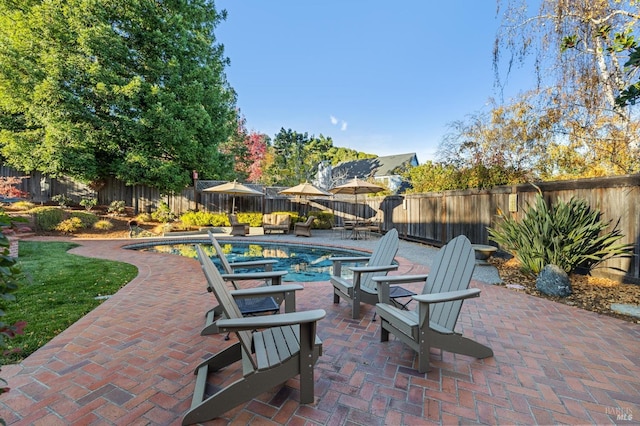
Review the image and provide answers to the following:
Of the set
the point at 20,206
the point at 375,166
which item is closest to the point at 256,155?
the point at 20,206

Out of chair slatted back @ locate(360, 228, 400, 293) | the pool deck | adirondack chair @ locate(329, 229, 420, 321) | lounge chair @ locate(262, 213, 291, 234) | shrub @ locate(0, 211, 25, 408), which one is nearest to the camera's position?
shrub @ locate(0, 211, 25, 408)

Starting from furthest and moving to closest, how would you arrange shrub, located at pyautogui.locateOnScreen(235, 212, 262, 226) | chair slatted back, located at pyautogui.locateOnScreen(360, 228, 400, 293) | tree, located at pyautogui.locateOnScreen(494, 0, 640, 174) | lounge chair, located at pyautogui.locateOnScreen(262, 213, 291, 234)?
shrub, located at pyautogui.locateOnScreen(235, 212, 262, 226) → lounge chair, located at pyautogui.locateOnScreen(262, 213, 291, 234) → tree, located at pyautogui.locateOnScreen(494, 0, 640, 174) → chair slatted back, located at pyautogui.locateOnScreen(360, 228, 400, 293)

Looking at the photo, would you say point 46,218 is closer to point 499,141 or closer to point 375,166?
point 499,141

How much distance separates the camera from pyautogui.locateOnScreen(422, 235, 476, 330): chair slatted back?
2473 millimetres

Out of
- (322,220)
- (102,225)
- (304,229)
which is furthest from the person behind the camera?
(322,220)

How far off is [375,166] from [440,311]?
32.5 m

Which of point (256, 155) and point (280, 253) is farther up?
point (256, 155)

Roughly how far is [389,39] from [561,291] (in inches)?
434

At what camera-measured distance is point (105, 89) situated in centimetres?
1169

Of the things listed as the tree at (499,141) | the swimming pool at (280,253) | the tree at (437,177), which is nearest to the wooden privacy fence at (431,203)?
the tree at (437,177)

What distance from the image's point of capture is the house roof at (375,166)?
31716mm

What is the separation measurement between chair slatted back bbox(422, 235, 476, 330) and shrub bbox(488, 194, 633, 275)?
10.1ft

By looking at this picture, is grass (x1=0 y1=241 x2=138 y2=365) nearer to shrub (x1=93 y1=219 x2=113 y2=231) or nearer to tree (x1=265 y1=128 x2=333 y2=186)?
shrub (x1=93 y1=219 x2=113 y2=231)

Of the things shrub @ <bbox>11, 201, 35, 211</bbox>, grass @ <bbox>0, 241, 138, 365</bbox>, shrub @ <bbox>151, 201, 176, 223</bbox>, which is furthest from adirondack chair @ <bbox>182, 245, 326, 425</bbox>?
shrub @ <bbox>11, 201, 35, 211</bbox>
